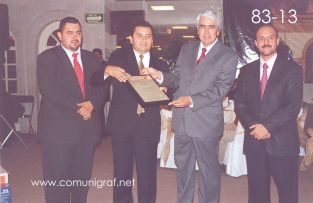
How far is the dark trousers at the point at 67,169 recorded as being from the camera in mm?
3127

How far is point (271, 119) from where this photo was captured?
2975 mm

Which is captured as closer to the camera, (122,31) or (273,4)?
(273,4)

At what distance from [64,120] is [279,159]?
1676 millimetres

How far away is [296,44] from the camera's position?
7227 millimetres

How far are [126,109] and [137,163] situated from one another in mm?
451

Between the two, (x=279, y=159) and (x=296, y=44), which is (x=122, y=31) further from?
(x=279, y=159)

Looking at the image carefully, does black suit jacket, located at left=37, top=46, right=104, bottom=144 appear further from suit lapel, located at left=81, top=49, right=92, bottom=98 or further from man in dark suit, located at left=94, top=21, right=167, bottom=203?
man in dark suit, located at left=94, top=21, right=167, bottom=203

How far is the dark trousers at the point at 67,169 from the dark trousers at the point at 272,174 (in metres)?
1.31

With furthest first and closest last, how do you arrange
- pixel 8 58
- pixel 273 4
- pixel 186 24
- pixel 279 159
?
pixel 186 24
pixel 8 58
pixel 273 4
pixel 279 159

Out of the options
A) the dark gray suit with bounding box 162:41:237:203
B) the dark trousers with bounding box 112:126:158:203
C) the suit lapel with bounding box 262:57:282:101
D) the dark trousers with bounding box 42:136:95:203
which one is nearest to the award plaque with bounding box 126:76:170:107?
the dark gray suit with bounding box 162:41:237:203

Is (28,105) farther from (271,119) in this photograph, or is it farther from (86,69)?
(271,119)

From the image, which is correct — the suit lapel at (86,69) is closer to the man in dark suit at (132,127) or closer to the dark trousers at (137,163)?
the man in dark suit at (132,127)

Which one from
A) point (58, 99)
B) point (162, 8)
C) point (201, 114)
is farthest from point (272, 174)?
point (162, 8)

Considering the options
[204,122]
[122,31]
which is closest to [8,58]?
[122,31]
